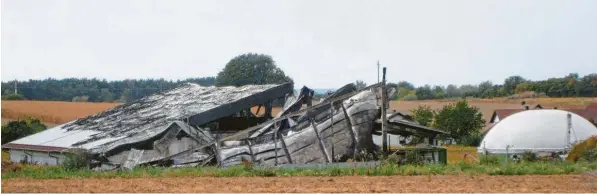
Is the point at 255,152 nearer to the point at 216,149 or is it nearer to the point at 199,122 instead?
the point at 216,149

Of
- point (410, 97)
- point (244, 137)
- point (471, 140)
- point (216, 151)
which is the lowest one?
point (471, 140)

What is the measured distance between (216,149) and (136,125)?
5.13 meters

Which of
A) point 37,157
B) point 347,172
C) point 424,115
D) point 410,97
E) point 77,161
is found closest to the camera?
point 347,172

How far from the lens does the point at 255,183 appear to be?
62.2ft

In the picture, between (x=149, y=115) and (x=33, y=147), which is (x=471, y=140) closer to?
(x=149, y=115)

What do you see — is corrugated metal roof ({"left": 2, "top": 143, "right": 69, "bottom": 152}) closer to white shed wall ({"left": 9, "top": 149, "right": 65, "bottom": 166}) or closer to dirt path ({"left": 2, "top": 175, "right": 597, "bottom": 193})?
white shed wall ({"left": 9, "top": 149, "right": 65, "bottom": 166})

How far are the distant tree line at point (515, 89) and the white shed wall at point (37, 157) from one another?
179 ft

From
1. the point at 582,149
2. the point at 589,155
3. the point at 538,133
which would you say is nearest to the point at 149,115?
the point at 538,133

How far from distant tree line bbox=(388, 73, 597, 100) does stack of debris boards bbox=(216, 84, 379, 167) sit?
185 feet

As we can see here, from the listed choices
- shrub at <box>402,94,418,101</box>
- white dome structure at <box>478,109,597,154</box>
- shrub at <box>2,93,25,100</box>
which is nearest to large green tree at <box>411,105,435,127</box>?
shrub at <box>402,94,418,101</box>

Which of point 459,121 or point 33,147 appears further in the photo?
point 459,121

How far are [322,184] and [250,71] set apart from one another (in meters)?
61.5

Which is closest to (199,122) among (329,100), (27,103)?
(329,100)

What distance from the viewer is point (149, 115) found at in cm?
3319
